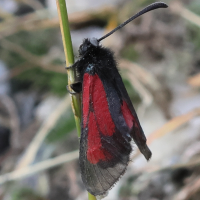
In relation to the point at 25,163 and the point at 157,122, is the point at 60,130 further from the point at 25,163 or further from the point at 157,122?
the point at 157,122

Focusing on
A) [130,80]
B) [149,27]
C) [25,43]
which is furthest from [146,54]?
[25,43]

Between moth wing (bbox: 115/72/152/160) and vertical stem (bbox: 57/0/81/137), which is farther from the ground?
vertical stem (bbox: 57/0/81/137)

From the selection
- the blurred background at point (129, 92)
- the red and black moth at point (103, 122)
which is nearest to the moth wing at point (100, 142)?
the red and black moth at point (103, 122)

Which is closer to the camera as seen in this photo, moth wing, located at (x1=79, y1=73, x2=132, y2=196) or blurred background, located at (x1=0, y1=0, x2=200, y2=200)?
moth wing, located at (x1=79, y1=73, x2=132, y2=196)

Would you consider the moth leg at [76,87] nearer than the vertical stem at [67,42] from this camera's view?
No

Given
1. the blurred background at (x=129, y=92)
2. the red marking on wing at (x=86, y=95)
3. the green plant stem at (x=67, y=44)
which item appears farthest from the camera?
the blurred background at (x=129, y=92)

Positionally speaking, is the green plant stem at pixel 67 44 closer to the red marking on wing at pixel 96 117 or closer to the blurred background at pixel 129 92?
the red marking on wing at pixel 96 117

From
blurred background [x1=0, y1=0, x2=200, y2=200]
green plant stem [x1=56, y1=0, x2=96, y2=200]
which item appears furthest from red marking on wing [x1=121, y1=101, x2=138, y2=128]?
blurred background [x1=0, y1=0, x2=200, y2=200]

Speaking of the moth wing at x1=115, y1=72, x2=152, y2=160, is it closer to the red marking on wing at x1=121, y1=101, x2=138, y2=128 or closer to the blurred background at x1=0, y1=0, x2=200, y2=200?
the red marking on wing at x1=121, y1=101, x2=138, y2=128
